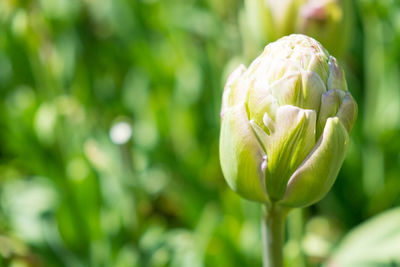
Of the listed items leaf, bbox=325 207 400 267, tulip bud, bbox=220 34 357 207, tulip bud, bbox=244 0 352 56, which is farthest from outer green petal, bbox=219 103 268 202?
leaf, bbox=325 207 400 267

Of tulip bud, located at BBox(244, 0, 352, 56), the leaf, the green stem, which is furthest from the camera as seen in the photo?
the leaf

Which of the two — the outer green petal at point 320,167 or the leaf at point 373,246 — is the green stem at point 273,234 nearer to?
the outer green petal at point 320,167

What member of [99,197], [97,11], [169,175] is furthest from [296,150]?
[97,11]

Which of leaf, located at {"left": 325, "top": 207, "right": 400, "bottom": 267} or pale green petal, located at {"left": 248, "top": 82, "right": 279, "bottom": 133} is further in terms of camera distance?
leaf, located at {"left": 325, "top": 207, "right": 400, "bottom": 267}

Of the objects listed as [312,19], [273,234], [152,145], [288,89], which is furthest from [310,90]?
[152,145]

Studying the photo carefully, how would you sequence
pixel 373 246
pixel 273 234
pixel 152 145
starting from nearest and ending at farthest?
pixel 273 234
pixel 373 246
pixel 152 145

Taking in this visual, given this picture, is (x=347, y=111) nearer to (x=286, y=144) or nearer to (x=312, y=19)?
(x=286, y=144)

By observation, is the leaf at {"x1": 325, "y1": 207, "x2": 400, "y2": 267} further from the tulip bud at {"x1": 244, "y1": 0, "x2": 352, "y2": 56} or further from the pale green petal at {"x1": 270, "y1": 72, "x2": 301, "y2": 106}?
the pale green petal at {"x1": 270, "y1": 72, "x2": 301, "y2": 106}
